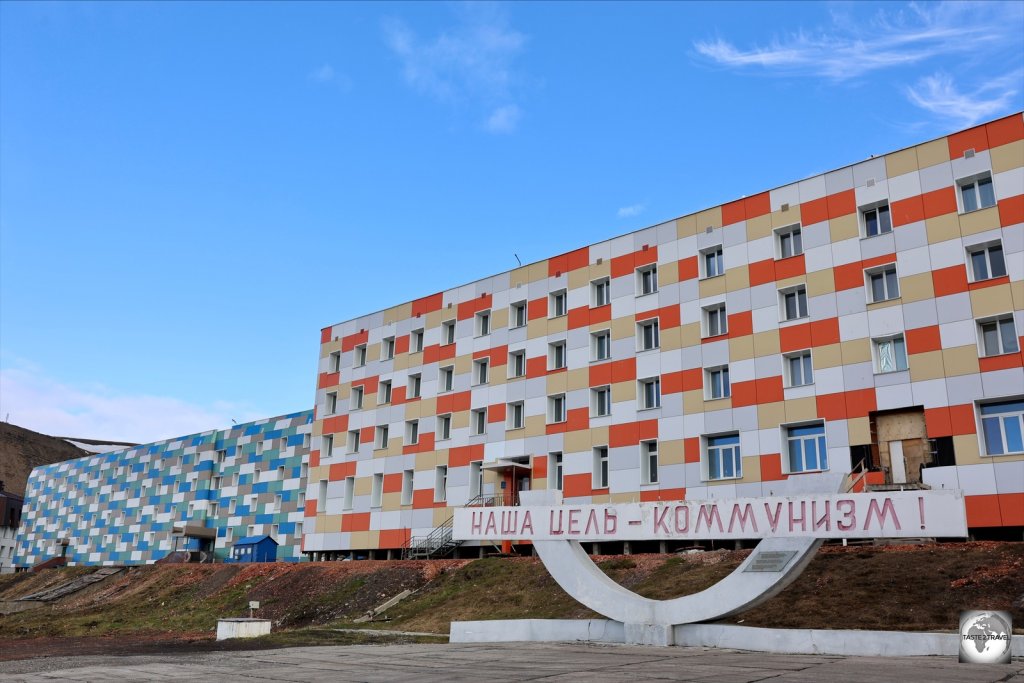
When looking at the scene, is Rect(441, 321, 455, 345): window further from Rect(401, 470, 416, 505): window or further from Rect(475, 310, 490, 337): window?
Rect(401, 470, 416, 505): window

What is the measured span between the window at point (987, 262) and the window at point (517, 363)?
19.2 m

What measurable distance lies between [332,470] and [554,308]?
55.9 feet

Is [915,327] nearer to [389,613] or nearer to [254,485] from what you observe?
[389,613]

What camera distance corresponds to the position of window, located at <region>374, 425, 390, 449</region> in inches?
1713

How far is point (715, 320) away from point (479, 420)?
1312 centimetres

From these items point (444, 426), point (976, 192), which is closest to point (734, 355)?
point (976, 192)

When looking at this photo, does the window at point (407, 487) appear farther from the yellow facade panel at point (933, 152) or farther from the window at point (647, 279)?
the yellow facade panel at point (933, 152)

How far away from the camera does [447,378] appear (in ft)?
137

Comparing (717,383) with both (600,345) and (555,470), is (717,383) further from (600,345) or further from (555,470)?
(555,470)

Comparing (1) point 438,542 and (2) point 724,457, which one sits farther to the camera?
(1) point 438,542

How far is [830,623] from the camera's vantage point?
18531mm

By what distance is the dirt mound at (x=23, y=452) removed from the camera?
120 meters

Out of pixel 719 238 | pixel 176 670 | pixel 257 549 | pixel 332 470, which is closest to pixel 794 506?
pixel 176 670

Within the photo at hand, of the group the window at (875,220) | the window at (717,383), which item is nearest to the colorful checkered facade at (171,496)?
the window at (717,383)
